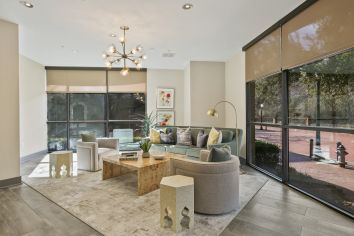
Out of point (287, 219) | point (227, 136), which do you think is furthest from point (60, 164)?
point (287, 219)

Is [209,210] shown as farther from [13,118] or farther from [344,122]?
[13,118]

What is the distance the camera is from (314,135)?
3582 mm

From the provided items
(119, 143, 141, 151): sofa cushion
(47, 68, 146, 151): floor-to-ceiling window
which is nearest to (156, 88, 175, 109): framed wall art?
(47, 68, 146, 151): floor-to-ceiling window

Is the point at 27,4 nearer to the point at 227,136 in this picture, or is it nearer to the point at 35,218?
the point at 35,218

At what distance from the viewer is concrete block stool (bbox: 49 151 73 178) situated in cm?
457

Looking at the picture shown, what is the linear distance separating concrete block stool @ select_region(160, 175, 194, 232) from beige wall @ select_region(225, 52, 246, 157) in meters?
3.65

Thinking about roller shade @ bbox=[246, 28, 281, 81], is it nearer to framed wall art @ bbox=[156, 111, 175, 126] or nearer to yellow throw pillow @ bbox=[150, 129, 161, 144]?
yellow throw pillow @ bbox=[150, 129, 161, 144]

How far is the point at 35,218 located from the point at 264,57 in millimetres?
5039

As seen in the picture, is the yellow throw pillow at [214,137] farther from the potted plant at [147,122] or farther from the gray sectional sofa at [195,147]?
the potted plant at [147,122]

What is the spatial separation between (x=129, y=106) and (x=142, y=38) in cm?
353

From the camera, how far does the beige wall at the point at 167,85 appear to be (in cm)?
785

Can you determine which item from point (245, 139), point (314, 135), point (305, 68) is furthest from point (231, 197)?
point (245, 139)

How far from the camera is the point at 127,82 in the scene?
7926 millimetres

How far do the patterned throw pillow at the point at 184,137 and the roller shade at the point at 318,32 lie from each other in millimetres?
2953
